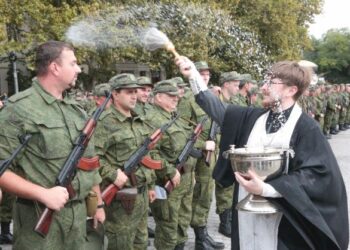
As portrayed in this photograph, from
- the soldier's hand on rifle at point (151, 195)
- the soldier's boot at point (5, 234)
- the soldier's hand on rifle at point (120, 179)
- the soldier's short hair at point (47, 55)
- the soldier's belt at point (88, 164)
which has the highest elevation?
the soldier's short hair at point (47, 55)

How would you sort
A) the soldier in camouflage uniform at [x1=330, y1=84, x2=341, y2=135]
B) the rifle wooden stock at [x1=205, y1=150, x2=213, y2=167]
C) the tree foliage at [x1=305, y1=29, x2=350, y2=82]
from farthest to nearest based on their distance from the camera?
the tree foliage at [x1=305, y1=29, x2=350, y2=82], the soldier in camouflage uniform at [x1=330, y1=84, x2=341, y2=135], the rifle wooden stock at [x1=205, y1=150, x2=213, y2=167]

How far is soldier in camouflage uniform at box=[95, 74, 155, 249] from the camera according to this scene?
482 centimetres

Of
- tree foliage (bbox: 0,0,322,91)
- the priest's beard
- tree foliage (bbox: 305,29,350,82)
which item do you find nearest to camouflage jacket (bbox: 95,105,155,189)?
the priest's beard

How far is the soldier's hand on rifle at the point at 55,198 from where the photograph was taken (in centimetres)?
334

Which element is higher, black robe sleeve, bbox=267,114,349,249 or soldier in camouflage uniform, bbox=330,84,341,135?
black robe sleeve, bbox=267,114,349,249

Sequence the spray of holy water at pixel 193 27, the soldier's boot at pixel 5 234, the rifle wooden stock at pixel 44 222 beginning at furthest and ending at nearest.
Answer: the spray of holy water at pixel 193 27, the soldier's boot at pixel 5 234, the rifle wooden stock at pixel 44 222

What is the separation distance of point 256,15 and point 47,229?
24.5 m

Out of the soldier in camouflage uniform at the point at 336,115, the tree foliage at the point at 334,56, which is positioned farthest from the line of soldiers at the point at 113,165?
the tree foliage at the point at 334,56

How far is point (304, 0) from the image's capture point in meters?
36.4

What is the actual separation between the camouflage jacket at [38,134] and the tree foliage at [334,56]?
58619 millimetres

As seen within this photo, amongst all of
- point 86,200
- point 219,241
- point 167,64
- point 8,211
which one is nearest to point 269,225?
point 86,200

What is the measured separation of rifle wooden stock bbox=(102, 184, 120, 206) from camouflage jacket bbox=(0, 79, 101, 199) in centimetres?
100

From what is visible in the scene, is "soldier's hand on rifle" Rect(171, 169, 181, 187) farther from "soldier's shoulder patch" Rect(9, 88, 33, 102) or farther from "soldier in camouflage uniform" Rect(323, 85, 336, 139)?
"soldier in camouflage uniform" Rect(323, 85, 336, 139)

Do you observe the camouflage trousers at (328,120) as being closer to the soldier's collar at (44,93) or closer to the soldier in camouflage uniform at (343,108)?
the soldier in camouflage uniform at (343,108)
